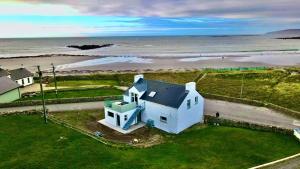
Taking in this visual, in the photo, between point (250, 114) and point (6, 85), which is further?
point (6, 85)

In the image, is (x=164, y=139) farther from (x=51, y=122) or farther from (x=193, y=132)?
(x=51, y=122)

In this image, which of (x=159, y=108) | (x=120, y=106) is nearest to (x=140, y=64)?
(x=120, y=106)

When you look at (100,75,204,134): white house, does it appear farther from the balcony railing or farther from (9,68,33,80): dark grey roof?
(9,68,33,80): dark grey roof

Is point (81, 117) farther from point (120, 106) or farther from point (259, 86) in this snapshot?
point (259, 86)

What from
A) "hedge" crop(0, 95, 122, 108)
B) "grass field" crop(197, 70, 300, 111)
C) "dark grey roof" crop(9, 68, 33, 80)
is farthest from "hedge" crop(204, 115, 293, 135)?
"dark grey roof" crop(9, 68, 33, 80)

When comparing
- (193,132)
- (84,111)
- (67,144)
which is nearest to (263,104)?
(193,132)

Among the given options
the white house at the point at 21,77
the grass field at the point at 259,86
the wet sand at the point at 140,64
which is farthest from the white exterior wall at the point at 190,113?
the wet sand at the point at 140,64
